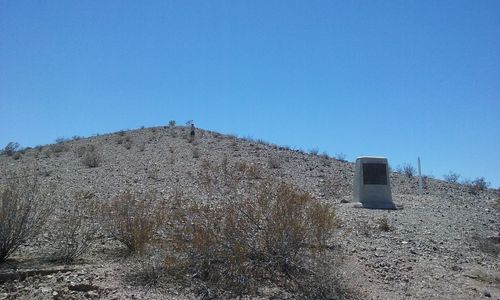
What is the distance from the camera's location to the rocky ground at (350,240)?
8836 millimetres

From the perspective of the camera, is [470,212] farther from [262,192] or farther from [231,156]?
[231,156]

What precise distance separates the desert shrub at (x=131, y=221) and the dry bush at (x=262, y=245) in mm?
1115

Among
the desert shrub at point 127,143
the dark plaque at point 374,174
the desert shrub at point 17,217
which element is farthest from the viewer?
the desert shrub at point 127,143

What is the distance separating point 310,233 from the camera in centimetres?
892

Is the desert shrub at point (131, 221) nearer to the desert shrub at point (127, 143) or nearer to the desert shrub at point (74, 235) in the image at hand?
the desert shrub at point (74, 235)

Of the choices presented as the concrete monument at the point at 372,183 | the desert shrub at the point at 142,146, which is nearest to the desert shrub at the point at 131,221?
the concrete monument at the point at 372,183

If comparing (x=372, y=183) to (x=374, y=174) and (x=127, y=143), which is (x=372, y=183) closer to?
(x=374, y=174)

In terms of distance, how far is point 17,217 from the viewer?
33.2 feet

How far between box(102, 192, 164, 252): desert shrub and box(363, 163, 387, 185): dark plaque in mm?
9102

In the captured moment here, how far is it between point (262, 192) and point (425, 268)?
358 cm

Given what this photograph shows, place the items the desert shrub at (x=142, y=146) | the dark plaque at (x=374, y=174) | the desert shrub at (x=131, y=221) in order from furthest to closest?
the desert shrub at (x=142, y=146)
the dark plaque at (x=374, y=174)
the desert shrub at (x=131, y=221)

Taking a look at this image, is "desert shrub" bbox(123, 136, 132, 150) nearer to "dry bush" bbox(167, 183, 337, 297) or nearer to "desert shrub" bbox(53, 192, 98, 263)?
"desert shrub" bbox(53, 192, 98, 263)

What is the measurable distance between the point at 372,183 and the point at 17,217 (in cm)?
1148

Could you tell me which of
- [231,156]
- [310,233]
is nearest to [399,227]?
[310,233]
